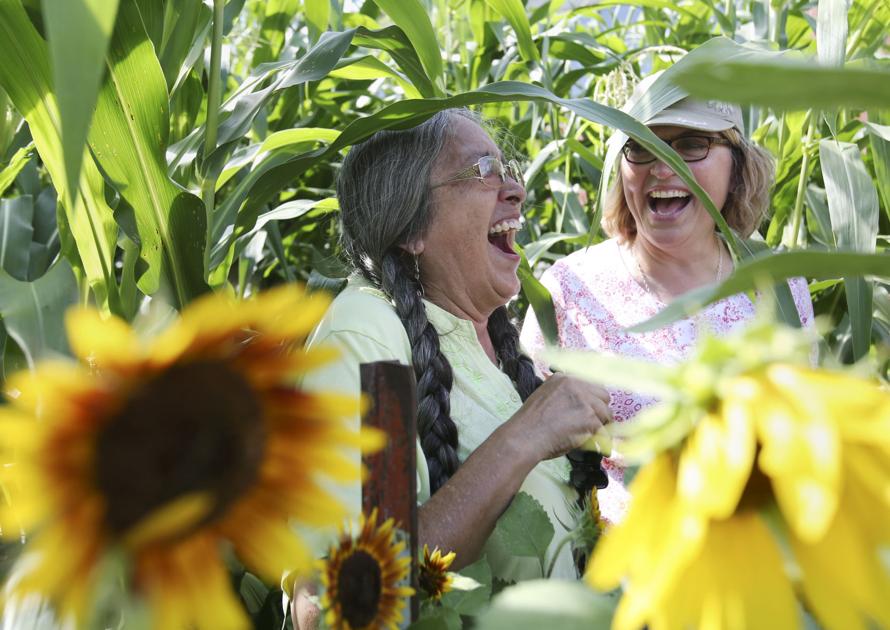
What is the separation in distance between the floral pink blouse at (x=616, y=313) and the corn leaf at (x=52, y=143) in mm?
807

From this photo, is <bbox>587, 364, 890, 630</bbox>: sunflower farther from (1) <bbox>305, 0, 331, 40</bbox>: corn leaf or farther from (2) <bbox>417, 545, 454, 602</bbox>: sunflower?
(1) <bbox>305, 0, 331, 40</bbox>: corn leaf

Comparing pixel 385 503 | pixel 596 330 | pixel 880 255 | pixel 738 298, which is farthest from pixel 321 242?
pixel 880 255

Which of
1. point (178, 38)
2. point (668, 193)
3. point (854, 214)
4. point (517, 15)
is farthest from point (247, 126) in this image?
point (668, 193)

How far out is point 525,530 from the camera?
0.56 meters

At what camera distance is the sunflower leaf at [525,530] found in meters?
0.56

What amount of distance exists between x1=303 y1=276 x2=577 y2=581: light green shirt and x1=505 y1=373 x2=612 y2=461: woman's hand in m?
0.02

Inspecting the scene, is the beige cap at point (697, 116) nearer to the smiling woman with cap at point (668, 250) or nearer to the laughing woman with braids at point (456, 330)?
the smiling woman with cap at point (668, 250)

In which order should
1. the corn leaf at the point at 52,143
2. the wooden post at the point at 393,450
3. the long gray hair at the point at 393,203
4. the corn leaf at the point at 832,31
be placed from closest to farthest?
the wooden post at the point at 393,450, the corn leaf at the point at 52,143, the corn leaf at the point at 832,31, the long gray hair at the point at 393,203

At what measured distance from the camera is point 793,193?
1988 millimetres

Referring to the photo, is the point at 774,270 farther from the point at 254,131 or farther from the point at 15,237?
the point at 254,131

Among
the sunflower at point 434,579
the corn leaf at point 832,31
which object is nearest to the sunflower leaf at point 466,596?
the sunflower at point 434,579

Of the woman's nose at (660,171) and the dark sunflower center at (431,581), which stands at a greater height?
the dark sunflower center at (431,581)

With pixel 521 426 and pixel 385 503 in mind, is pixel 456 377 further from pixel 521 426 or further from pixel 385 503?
pixel 385 503

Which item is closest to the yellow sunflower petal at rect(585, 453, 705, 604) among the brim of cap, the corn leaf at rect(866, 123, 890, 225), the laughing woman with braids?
the laughing woman with braids
